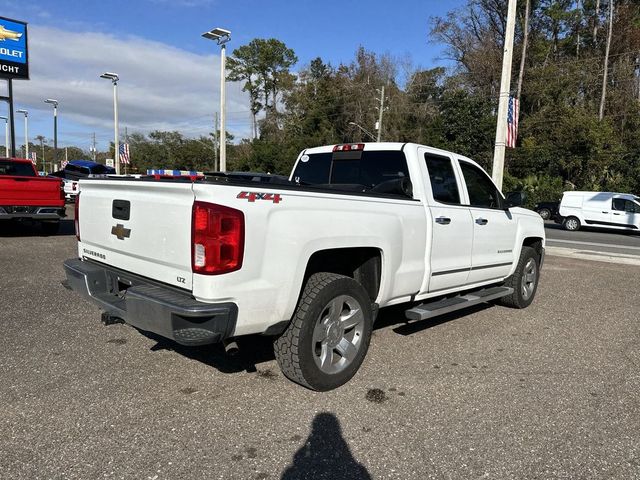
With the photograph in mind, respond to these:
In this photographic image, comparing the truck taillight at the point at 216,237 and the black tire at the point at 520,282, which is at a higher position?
the truck taillight at the point at 216,237

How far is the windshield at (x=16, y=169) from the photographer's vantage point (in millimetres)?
11570

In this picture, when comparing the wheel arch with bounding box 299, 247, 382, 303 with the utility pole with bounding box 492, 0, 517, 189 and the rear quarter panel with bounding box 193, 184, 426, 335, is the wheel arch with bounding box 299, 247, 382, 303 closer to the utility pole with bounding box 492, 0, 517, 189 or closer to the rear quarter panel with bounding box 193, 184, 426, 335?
the rear quarter panel with bounding box 193, 184, 426, 335

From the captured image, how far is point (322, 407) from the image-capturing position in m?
3.44

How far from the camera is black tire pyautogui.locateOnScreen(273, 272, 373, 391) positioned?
3.46m

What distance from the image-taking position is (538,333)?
538 cm

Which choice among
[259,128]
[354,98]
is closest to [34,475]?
[354,98]

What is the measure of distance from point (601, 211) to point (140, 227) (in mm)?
22862

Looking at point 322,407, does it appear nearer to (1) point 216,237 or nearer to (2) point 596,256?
(1) point 216,237

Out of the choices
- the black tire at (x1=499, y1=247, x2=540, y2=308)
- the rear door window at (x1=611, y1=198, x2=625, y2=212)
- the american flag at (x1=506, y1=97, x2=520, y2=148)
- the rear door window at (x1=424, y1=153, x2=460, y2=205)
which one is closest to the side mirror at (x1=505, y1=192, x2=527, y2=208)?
the black tire at (x1=499, y1=247, x2=540, y2=308)

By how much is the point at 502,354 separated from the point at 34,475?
381 cm

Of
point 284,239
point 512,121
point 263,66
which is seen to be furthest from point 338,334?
point 263,66

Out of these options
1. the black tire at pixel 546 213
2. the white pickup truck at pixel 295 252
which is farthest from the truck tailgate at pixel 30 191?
the black tire at pixel 546 213

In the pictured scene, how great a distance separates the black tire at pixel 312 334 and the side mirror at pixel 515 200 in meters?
2.89

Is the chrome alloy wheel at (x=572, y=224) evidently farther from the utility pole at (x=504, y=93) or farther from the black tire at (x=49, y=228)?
the black tire at (x=49, y=228)
